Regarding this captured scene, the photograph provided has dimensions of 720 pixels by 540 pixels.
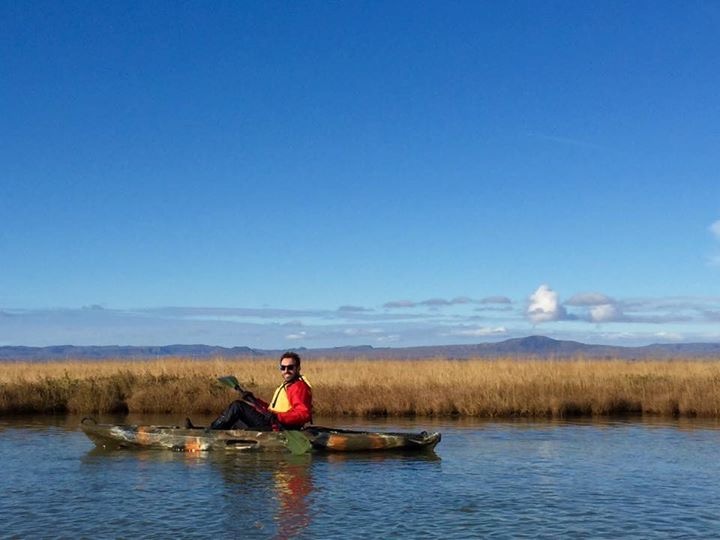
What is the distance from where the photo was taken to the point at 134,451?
51.2 ft

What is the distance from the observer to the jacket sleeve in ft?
49.4

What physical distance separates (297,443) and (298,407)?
682mm

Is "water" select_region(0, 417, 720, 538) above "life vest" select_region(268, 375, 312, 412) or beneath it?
beneath

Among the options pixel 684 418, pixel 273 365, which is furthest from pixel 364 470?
pixel 273 365

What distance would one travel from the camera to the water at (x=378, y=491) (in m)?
9.81

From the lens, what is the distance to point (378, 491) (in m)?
12.0

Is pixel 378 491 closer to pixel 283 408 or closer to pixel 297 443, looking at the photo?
pixel 297 443

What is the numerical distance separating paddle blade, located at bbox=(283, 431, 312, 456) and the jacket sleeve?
42cm

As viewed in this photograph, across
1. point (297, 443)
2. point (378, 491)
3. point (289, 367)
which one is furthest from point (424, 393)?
point (378, 491)

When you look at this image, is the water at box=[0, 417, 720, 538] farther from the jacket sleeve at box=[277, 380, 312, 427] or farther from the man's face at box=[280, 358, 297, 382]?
the man's face at box=[280, 358, 297, 382]

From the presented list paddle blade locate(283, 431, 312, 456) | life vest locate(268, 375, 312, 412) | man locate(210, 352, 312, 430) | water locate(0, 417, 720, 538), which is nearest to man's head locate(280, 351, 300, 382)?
man locate(210, 352, 312, 430)

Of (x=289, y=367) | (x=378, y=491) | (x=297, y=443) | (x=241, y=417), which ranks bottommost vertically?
(x=378, y=491)

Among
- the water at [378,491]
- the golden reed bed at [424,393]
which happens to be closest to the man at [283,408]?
the water at [378,491]

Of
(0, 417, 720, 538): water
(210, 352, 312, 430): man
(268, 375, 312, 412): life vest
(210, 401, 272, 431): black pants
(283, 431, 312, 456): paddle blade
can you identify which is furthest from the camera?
(210, 401, 272, 431): black pants
